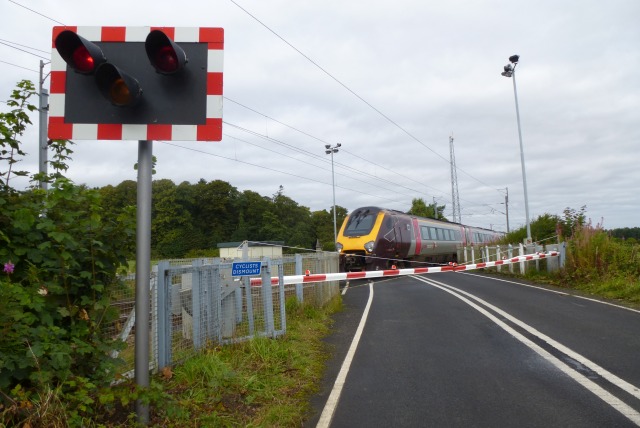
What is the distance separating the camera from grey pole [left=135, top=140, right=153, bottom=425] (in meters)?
3.50

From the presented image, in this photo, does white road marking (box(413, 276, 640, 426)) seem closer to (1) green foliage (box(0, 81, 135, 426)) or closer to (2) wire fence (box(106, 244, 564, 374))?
(2) wire fence (box(106, 244, 564, 374))

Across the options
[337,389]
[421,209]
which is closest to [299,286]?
[337,389]

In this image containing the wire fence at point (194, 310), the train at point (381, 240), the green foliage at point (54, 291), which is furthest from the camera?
the train at point (381, 240)

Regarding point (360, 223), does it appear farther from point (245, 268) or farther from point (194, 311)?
point (194, 311)

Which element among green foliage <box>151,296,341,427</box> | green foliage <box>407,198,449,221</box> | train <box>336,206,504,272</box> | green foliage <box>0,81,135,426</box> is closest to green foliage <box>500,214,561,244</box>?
train <box>336,206,504,272</box>

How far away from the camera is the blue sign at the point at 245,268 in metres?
7.08

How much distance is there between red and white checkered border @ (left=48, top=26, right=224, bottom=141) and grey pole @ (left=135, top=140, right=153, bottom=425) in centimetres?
31

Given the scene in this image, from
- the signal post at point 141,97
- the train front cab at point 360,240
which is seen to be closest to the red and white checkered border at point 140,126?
the signal post at point 141,97

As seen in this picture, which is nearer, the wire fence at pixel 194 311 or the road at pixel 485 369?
the road at pixel 485 369

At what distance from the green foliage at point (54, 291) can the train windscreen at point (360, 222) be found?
20.6 metres

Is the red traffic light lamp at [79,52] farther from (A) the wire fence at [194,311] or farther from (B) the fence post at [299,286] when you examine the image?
(B) the fence post at [299,286]

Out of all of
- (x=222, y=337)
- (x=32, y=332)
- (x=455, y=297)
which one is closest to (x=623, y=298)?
(x=455, y=297)

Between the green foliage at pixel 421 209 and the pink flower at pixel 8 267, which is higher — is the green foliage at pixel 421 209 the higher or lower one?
the higher one

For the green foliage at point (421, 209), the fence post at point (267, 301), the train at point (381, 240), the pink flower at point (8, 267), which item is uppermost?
the green foliage at point (421, 209)
